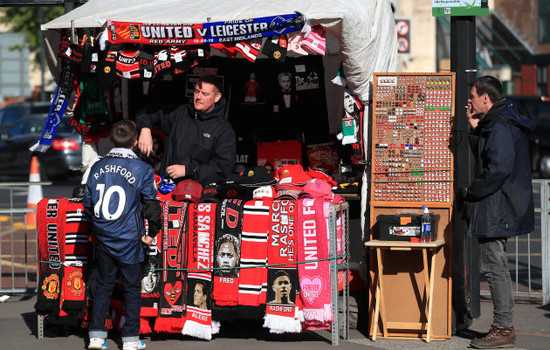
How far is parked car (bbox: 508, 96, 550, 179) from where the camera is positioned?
23.7 meters

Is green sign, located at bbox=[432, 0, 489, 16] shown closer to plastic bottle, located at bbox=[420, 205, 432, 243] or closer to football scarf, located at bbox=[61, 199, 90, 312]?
plastic bottle, located at bbox=[420, 205, 432, 243]

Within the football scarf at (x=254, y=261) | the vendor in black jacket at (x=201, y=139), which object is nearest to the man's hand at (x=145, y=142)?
the vendor in black jacket at (x=201, y=139)

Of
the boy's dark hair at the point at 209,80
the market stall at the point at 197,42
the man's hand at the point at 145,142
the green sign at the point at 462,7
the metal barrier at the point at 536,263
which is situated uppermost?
the green sign at the point at 462,7

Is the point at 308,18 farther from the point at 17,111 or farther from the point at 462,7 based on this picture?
the point at 17,111

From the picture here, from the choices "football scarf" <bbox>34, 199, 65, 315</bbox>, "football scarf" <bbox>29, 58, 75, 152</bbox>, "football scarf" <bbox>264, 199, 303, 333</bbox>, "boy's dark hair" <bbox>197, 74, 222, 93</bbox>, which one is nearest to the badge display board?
"football scarf" <bbox>264, 199, 303, 333</bbox>

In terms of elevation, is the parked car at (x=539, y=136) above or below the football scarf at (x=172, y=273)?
above

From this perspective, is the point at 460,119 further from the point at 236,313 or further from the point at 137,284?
the point at 137,284

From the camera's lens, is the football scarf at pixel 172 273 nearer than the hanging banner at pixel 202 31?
Yes

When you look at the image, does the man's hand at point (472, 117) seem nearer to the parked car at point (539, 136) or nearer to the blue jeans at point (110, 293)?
the blue jeans at point (110, 293)

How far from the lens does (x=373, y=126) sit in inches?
321

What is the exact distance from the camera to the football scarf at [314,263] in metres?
7.52

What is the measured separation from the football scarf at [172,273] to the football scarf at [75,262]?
2.21 feet

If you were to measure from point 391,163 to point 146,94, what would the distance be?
3.13 metres

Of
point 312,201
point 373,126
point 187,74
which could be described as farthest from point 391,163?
point 187,74
